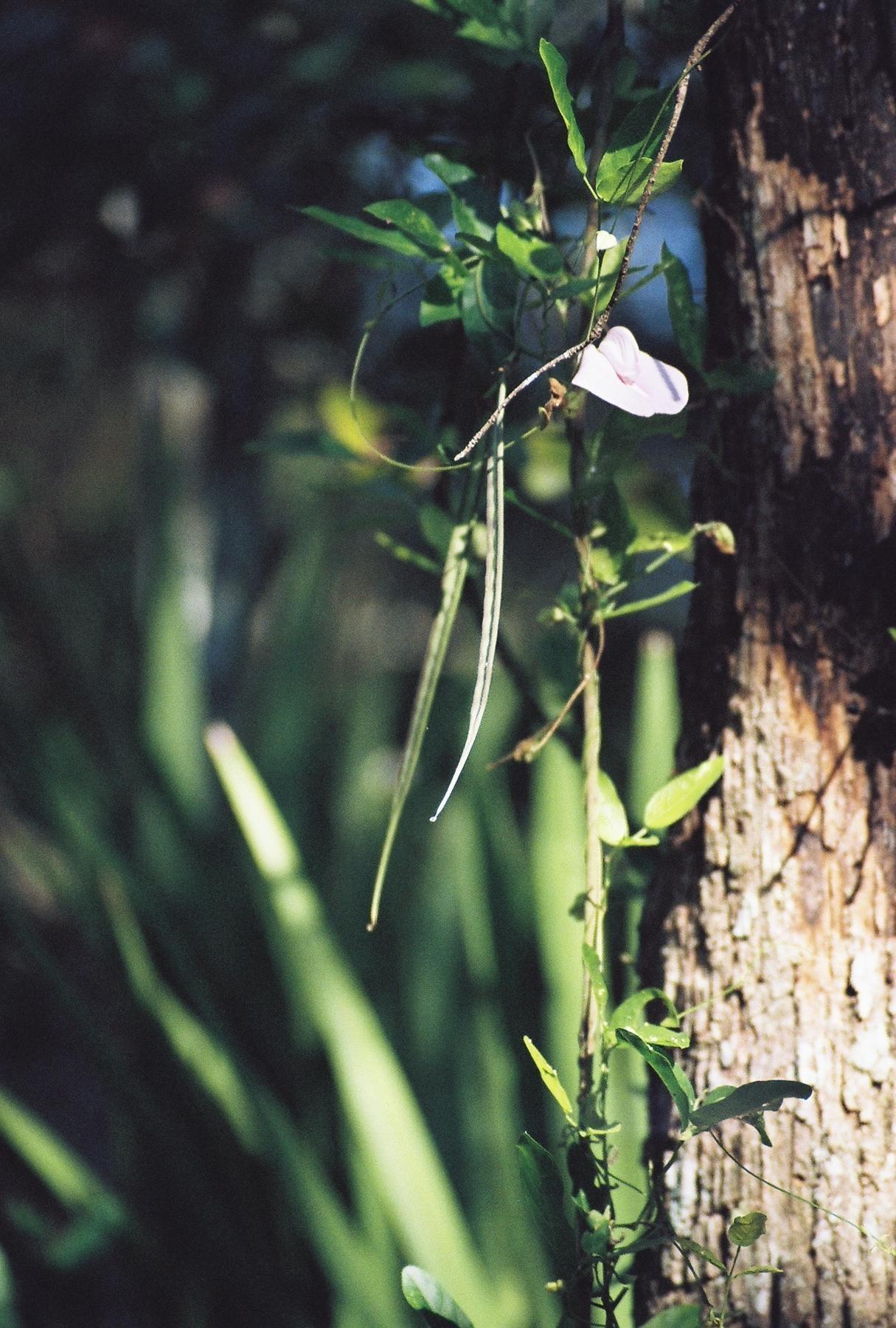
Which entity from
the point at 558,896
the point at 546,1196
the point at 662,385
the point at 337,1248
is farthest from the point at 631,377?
the point at 337,1248

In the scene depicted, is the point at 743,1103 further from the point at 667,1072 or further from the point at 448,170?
the point at 448,170

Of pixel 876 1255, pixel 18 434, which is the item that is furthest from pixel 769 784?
pixel 18 434

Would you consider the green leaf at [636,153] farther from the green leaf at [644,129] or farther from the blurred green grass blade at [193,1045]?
the blurred green grass blade at [193,1045]

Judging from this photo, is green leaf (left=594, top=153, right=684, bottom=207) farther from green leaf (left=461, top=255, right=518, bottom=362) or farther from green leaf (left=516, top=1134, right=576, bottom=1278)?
green leaf (left=516, top=1134, right=576, bottom=1278)

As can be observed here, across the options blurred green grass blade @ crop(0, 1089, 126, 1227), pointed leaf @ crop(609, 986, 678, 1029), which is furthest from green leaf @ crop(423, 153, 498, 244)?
blurred green grass blade @ crop(0, 1089, 126, 1227)

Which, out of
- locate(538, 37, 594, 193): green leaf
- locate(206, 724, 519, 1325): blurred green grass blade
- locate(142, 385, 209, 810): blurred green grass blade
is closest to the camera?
locate(538, 37, 594, 193): green leaf

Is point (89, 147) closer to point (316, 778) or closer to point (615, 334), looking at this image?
point (316, 778)

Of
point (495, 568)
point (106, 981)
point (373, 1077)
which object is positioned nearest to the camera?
point (495, 568)
